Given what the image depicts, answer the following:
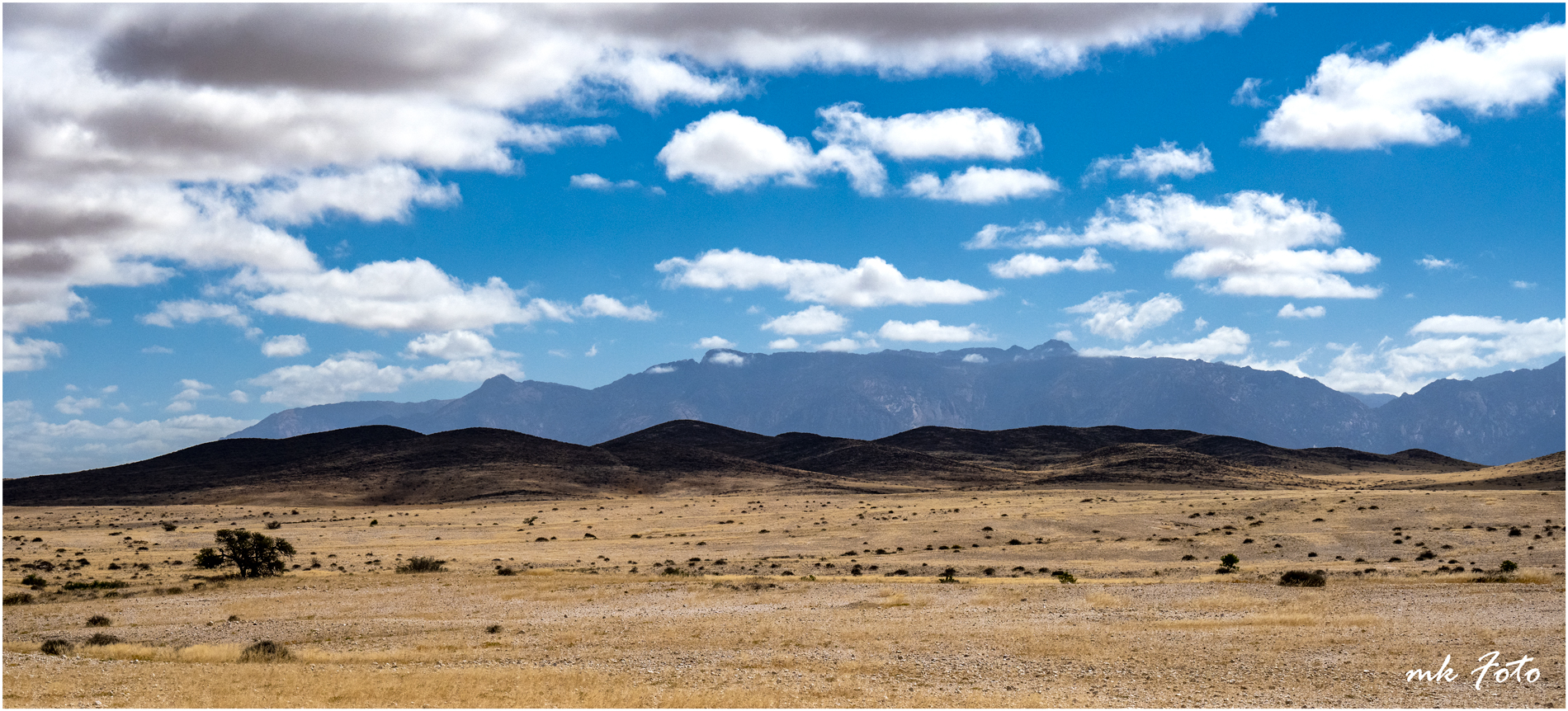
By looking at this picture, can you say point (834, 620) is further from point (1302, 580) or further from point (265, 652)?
point (1302, 580)

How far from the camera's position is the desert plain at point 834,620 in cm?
2231

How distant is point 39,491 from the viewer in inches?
5517

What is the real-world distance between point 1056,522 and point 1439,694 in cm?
5087

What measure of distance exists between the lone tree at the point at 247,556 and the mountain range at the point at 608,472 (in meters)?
76.0

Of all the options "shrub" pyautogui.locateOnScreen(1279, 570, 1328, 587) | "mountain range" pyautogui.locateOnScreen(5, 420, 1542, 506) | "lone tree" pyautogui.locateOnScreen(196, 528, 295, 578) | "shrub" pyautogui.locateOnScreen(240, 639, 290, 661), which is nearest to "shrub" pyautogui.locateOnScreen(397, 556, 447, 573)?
"lone tree" pyautogui.locateOnScreen(196, 528, 295, 578)

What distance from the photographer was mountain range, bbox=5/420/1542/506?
434 feet

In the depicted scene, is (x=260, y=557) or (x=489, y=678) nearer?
(x=489, y=678)

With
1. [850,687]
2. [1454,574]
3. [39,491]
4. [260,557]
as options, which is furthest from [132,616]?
[39,491]

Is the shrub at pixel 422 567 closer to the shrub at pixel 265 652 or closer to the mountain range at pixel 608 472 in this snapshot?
the shrub at pixel 265 652

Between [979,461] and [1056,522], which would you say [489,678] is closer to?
[1056,522]

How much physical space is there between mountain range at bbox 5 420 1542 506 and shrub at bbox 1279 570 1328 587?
90.6 m

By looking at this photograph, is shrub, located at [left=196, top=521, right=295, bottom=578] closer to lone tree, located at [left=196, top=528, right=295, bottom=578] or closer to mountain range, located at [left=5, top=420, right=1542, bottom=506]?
lone tree, located at [left=196, top=528, right=295, bottom=578]

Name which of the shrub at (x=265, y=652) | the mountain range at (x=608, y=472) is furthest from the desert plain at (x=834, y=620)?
the mountain range at (x=608, y=472)

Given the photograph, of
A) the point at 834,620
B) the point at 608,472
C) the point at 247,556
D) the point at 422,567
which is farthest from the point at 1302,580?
the point at 608,472
